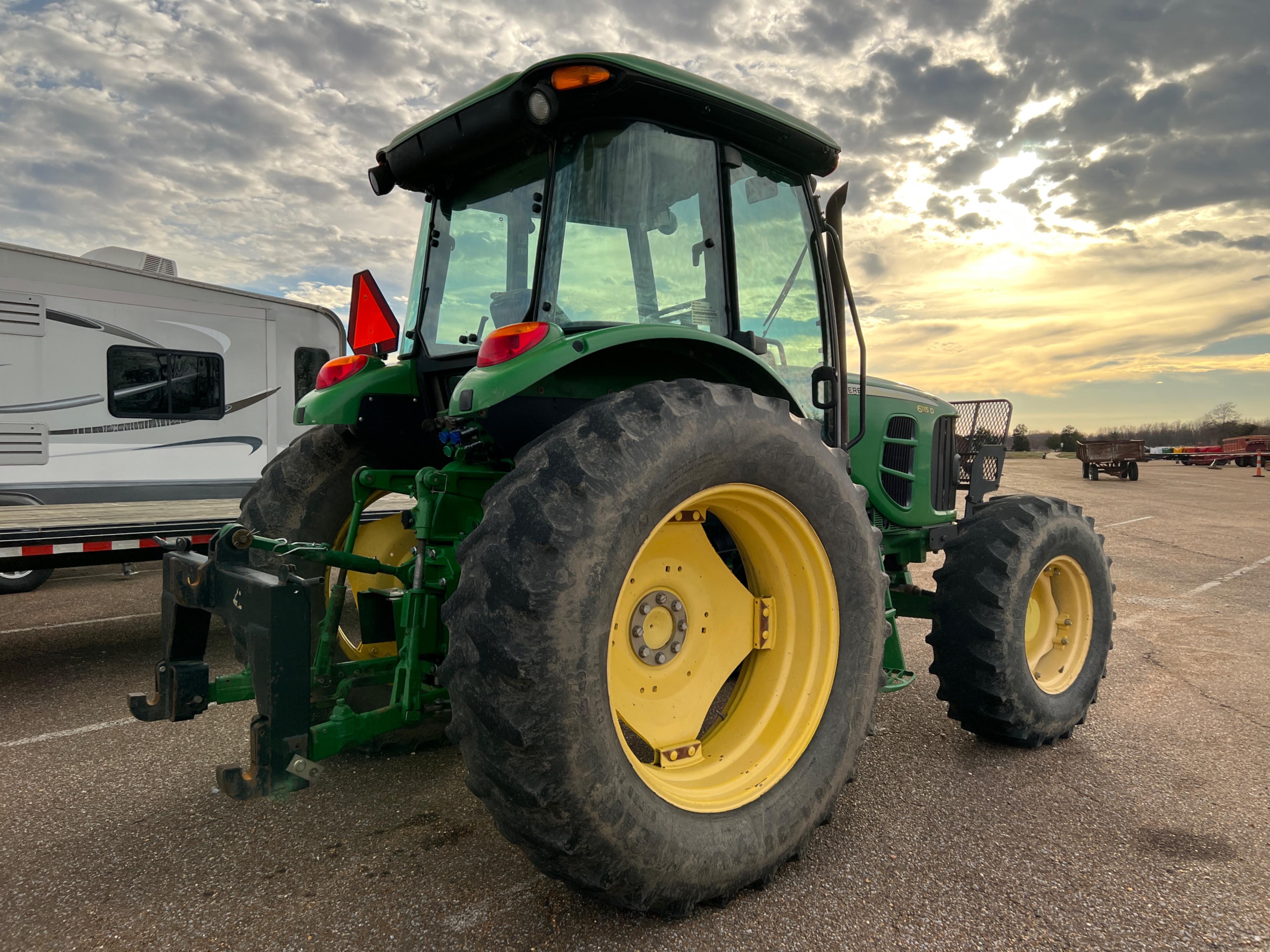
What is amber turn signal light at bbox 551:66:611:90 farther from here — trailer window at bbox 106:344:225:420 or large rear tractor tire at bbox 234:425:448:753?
trailer window at bbox 106:344:225:420

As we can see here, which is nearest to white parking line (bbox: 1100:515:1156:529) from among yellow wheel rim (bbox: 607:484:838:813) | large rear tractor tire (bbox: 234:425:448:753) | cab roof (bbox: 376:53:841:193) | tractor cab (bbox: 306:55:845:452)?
tractor cab (bbox: 306:55:845:452)

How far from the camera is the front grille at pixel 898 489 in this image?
379cm

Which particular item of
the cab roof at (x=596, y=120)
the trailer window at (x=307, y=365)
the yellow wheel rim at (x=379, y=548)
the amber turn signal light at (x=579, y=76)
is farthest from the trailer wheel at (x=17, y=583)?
the amber turn signal light at (x=579, y=76)

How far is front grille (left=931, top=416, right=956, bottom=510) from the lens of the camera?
398 centimetres

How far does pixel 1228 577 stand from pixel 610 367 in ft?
28.8

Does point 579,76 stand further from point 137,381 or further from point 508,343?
point 137,381

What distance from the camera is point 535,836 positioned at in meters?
1.78

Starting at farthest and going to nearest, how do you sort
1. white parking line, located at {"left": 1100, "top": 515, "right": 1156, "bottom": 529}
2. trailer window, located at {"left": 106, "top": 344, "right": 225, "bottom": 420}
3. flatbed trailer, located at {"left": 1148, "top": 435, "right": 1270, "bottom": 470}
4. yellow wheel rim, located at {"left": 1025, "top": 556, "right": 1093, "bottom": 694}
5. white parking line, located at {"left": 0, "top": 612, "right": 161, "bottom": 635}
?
flatbed trailer, located at {"left": 1148, "top": 435, "right": 1270, "bottom": 470} → white parking line, located at {"left": 1100, "top": 515, "right": 1156, "bottom": 529} → trailer window, located at {"left": 106, "top": 344, "right": 225, "bottom": 420} → white parking line, located at {"left": 0, "top": 612, "right": 161, "bottom": 635} → yellow wheel rim, located at {"left": 1025, "top": 556, "right": 1093, "bottom": 694}

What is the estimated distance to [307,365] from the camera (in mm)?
8273

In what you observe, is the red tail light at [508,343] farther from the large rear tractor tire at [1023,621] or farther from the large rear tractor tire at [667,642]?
the large rear tractor tire at [1023,621]

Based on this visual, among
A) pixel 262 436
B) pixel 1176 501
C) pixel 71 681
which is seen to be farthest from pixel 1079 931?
pixel 1176 501

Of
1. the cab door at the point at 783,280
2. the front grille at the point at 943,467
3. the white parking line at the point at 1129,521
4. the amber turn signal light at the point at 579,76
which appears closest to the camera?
the amber turn signal light at the point at 579,76

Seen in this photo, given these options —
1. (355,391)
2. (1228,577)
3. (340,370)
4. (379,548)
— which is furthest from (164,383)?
(1228,577)

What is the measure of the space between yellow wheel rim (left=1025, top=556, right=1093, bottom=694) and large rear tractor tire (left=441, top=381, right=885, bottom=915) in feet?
5.20
